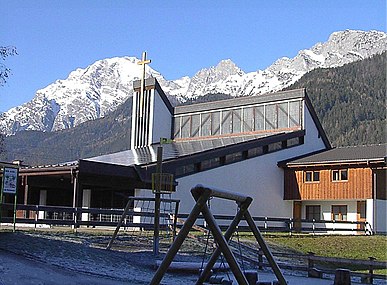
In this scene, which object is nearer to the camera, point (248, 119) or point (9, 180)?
point (9, 180)

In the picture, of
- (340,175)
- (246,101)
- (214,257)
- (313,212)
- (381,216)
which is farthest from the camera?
(246,101)

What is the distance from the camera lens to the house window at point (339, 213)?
3781 cm

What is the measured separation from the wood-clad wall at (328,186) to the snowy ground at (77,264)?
1994 cm

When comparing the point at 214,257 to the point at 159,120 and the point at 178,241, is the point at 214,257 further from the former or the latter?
the point at 159,120

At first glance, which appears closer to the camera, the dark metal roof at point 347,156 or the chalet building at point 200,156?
the chalet building at point 200,156

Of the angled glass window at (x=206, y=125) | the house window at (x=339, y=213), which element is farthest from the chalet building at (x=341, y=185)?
the angled glass window at (x=206, y=125)

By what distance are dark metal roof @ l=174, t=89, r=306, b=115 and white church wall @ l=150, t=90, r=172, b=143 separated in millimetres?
1035

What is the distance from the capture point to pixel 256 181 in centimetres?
3766

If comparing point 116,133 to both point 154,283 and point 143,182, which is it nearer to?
point 143,182

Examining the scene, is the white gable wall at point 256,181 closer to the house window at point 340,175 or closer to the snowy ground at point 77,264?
the house window at point 340,175

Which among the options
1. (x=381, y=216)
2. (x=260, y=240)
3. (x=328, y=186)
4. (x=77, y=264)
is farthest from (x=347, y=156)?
(x=260, y=240)

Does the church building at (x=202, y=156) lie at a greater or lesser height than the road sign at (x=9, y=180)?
greater

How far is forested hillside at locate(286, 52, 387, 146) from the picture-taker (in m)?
112

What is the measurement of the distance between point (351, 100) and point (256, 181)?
3605 inches
